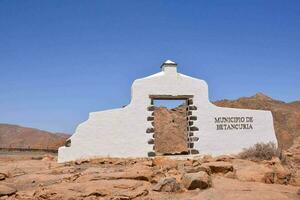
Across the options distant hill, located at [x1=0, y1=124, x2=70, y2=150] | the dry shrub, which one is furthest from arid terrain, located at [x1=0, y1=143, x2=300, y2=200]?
distant hill, located at [x1=0, y1=124, x2=70, y2=150]

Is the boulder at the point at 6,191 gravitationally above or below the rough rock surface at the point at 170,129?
below

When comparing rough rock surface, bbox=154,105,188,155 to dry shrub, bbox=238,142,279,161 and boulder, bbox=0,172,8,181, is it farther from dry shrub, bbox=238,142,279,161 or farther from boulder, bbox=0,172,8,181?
boulder, bbox=0,172,8,181

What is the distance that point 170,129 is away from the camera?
111 feet

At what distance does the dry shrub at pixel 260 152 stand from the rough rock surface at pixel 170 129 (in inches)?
595

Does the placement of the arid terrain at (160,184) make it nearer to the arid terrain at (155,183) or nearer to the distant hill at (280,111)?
the arid terrain at (155,183)

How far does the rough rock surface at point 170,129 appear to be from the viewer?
3164 centimetres

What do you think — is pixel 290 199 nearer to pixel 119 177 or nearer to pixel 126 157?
pixel 119 177

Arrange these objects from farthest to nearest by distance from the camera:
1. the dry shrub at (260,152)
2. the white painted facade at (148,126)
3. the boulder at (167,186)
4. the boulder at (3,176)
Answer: the dry shrub at (260,152) → the white painted facade at (148,126) → the boulder at (3,176) → the boulder at (167,186)

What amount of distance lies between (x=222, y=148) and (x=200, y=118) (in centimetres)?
173

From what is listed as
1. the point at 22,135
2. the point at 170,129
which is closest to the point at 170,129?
the point at 170,129

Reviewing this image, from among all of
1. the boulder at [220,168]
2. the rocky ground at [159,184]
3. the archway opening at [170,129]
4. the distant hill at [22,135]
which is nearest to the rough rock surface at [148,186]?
the rocky ground at [159,184]

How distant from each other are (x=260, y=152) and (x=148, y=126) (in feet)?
16.4

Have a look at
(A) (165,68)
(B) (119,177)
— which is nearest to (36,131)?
(A) (165,68)

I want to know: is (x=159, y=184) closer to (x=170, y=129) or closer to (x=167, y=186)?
(x=167, y=186)
